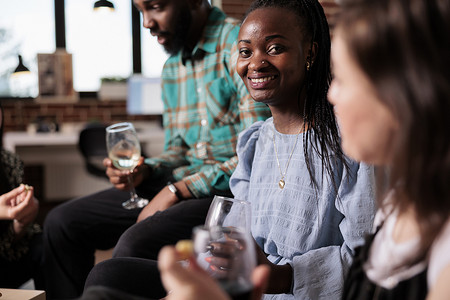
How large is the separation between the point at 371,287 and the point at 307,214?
49 cm

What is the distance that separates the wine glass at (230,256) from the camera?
640mm

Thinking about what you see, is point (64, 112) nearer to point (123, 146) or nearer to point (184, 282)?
point (123, 146)

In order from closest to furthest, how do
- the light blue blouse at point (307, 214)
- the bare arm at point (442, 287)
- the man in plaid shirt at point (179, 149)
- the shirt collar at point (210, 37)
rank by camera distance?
the bare arm at point (442, 287) < the light blue blouse at point (307, 214) < the man in plaid shirt at point (179, 149) < the shirt collar at point (210, 37)

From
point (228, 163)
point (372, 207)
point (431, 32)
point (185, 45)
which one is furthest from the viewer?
point (185, 45)

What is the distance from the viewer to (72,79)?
5043mm

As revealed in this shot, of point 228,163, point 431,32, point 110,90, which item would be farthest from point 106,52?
point 431,32

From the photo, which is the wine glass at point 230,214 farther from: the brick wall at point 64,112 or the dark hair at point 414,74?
the brick wall at point 64,112

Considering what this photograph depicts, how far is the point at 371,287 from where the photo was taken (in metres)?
0.74

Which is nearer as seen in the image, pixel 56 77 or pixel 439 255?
pixel 439 255

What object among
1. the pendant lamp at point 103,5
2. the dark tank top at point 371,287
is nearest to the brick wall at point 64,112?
the pendant lamp at point 103,5

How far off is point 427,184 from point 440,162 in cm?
3

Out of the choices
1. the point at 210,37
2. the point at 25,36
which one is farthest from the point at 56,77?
the point at 210,37

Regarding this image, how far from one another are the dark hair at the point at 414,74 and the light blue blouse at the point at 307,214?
50cm

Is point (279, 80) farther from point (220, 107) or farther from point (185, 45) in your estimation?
point (185, 45)
